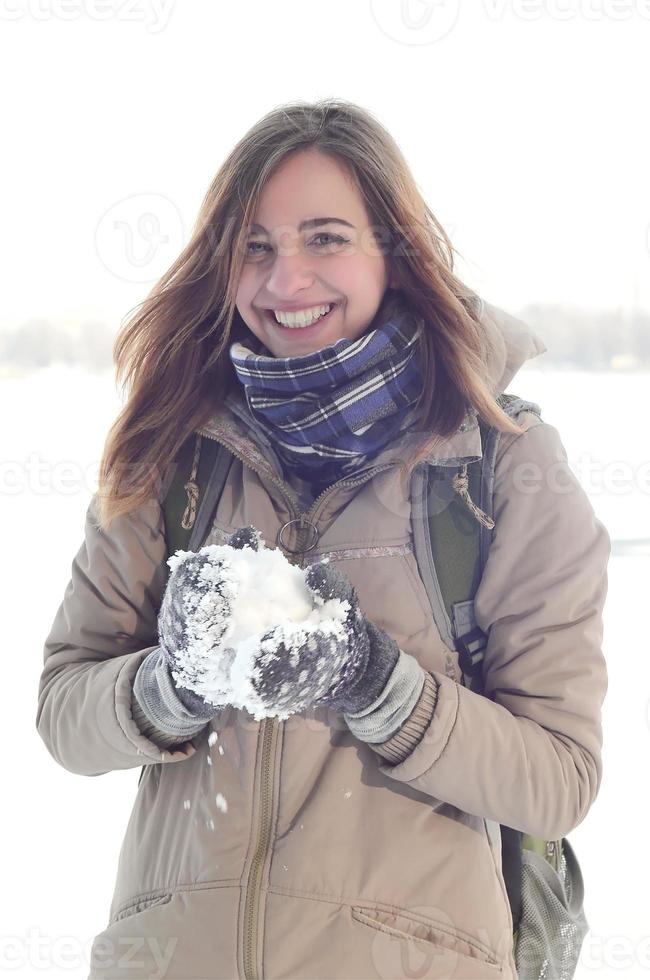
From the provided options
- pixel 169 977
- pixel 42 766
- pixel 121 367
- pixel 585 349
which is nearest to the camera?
pixel 169 977

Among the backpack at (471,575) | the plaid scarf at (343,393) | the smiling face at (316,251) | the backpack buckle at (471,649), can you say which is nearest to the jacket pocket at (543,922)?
the backpack at (471,575)

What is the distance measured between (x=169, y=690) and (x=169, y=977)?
0.35 meters

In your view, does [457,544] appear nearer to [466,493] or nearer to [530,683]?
[466,493]

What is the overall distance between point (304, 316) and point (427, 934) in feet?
2.68

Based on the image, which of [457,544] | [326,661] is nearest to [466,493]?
[457,544]

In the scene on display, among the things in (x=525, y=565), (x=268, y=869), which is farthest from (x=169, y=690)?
(x=525, y=565)

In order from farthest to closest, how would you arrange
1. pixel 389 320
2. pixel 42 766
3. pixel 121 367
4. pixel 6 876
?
1. pixel 42 766
2. pixel 6 876
3. pixel 121 367
4. pixel 389 320

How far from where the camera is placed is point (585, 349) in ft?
12.6

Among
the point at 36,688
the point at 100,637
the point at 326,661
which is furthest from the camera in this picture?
the point at 36,688

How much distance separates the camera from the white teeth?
1.21 metres

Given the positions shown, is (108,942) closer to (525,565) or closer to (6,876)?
(525,565)

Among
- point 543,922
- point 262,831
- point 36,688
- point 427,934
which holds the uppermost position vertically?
point 262,831

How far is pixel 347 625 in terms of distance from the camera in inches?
38.6

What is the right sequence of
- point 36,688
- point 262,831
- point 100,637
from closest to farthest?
point 262,831 < point 100,637 < point 36,688
